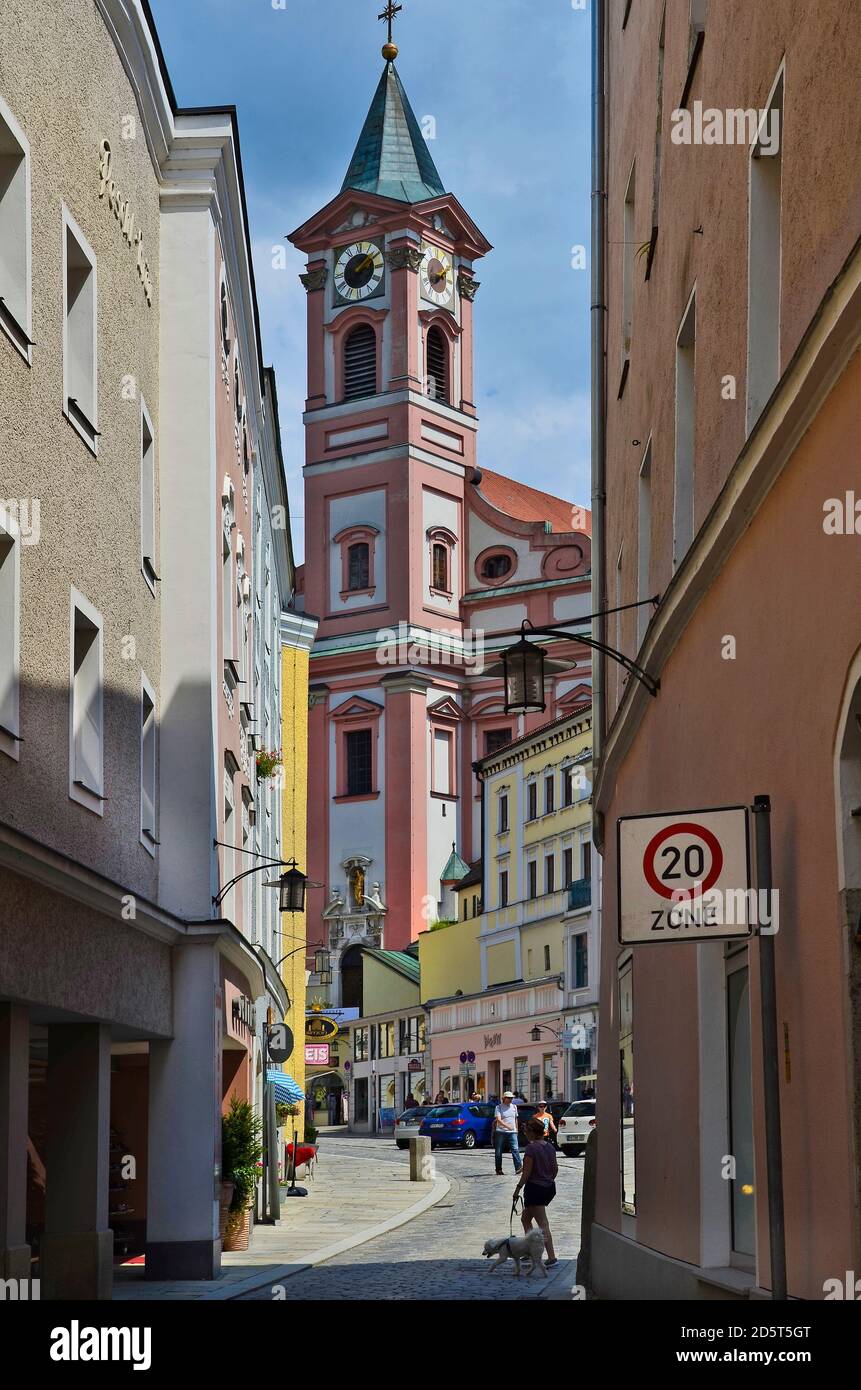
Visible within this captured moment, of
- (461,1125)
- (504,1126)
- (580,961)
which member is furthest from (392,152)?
(504,1126)

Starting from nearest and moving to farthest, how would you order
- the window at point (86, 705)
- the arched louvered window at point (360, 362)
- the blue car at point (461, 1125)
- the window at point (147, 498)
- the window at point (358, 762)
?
the window at point (86, 705)
the window at point (147, 498)
the blue car at point (461, 1125)
the window at point (358, 762)
the arched louvered window at point (360, 362)

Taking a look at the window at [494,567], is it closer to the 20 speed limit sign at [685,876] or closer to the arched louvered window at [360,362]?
the arched louvered window at [360,362]

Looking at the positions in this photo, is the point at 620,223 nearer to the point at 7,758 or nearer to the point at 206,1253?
the point at 7,758

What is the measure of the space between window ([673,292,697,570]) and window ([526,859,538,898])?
171 feet

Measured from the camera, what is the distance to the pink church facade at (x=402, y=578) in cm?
7444

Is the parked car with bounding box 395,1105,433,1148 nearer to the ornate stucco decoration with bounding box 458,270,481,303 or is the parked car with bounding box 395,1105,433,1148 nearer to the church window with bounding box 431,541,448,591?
the church window with bounding box 431,541,448,591

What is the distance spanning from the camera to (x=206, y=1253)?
18891mm

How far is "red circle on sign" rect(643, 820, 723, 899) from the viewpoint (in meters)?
7.23

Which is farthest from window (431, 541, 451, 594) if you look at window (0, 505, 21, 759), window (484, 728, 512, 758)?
window (0, 505, 21, 759)

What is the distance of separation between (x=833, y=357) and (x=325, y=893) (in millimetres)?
70821

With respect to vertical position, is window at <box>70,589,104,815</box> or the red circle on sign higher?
window at <box>70,589,104,815</box>

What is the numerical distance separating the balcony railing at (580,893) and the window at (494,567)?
19513 millimetres

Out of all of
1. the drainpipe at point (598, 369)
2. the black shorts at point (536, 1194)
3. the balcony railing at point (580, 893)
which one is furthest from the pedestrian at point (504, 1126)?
the balcony railing at point (580, 893)

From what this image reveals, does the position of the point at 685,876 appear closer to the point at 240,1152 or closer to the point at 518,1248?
the point at 518,1248
